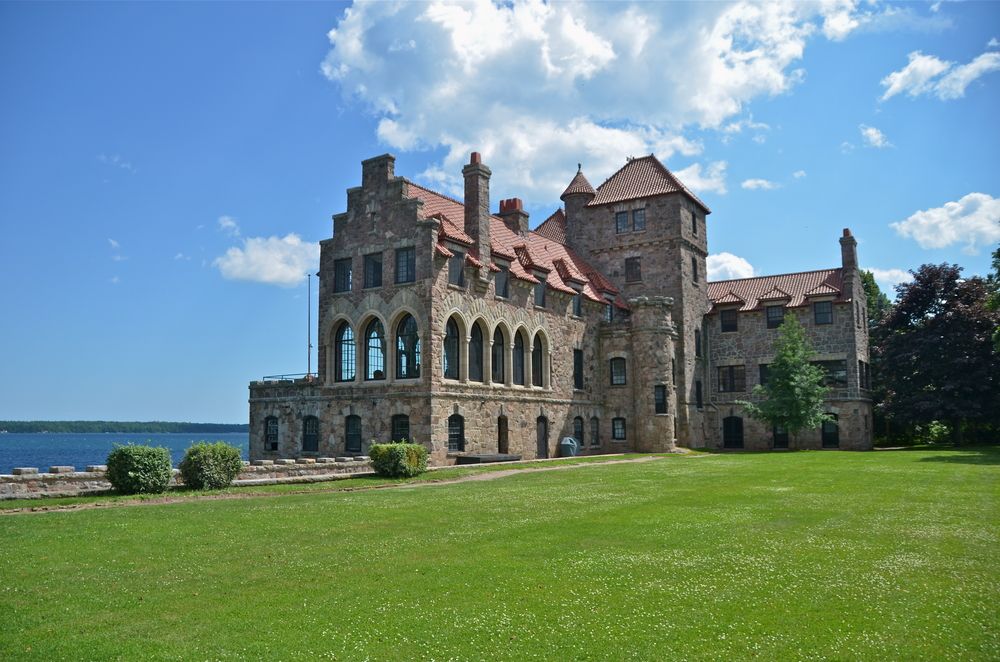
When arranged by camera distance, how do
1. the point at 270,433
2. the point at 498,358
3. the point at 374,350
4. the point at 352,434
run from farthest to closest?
the point at 270,433
the point at 498,358
the point at 374,350
the point at 352,434

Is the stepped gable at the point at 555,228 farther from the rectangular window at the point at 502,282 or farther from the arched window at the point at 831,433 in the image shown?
the arched window at the point at 831,433

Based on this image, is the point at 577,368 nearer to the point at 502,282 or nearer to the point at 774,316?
the point at 502,282

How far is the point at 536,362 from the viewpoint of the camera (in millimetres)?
40812

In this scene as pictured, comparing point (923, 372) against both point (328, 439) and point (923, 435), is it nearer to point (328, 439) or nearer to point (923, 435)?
point (923, 435)

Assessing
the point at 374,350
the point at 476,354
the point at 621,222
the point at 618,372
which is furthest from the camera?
the point at 621,222

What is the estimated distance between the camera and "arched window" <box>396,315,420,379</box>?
3400 cm

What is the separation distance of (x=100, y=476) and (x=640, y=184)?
121 ft

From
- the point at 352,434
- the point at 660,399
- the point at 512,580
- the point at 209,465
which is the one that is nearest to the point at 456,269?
the point at 352,434

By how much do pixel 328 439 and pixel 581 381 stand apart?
14.6m

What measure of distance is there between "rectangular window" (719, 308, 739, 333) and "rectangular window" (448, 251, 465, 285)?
24.0 m

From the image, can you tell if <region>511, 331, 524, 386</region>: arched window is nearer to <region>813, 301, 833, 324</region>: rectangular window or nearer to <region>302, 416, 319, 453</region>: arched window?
<region>302, 416, 319, 453</region>: arched window

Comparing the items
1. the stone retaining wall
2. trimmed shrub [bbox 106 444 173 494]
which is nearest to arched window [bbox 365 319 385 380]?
the stone retaining wall

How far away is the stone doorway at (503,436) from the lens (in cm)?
3712

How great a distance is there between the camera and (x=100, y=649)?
25.9 feet
